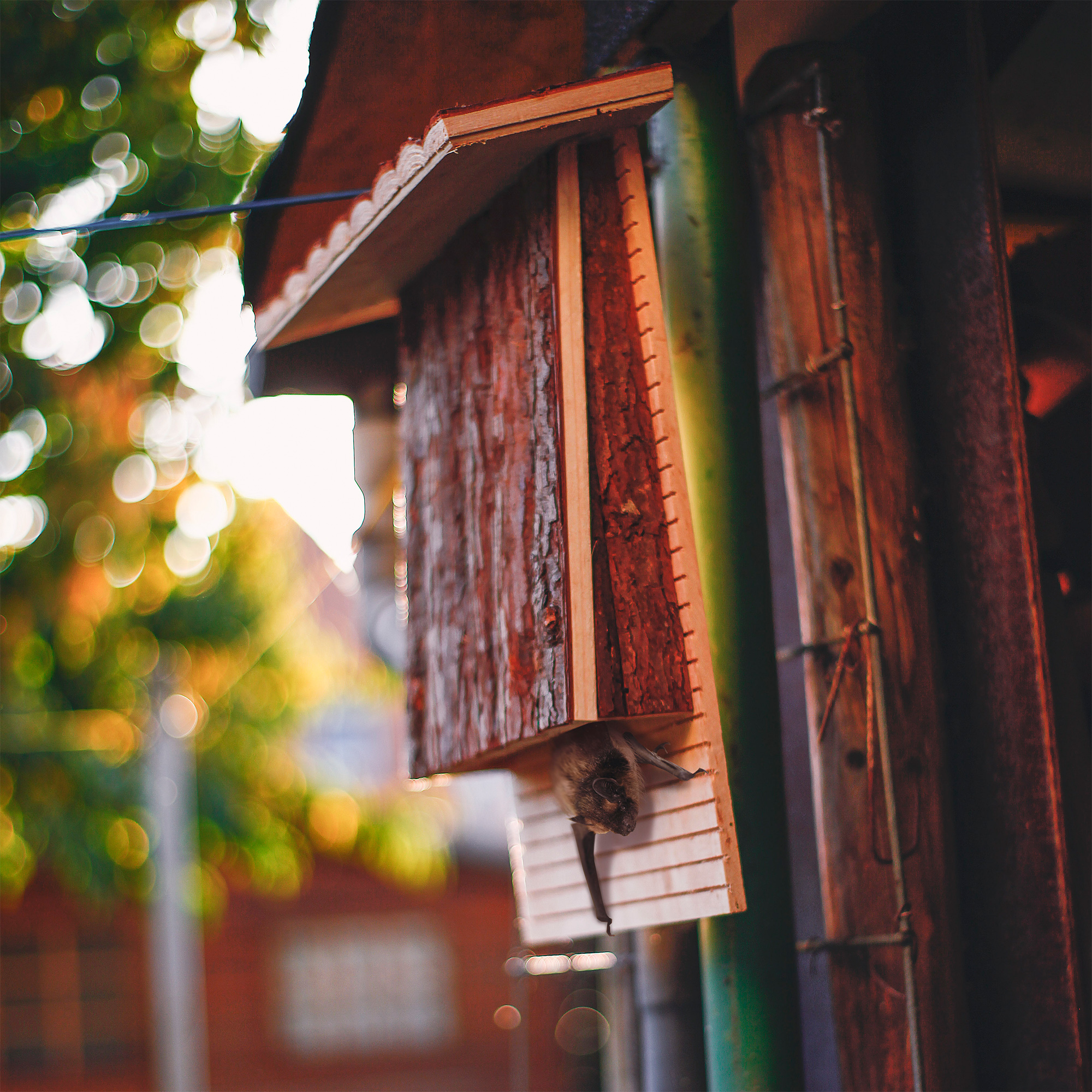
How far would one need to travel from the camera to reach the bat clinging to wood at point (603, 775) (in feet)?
8.37

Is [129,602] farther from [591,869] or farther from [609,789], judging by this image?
[609,789]

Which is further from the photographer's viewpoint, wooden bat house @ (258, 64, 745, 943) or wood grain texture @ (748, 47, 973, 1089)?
wood grain texture @ (748, 47, 973, 1089)

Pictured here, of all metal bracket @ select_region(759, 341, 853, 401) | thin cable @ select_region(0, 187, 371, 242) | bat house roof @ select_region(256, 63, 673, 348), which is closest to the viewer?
bat house roof @ select_region(256, 63, 673, 348)

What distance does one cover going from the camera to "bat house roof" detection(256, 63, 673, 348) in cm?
254

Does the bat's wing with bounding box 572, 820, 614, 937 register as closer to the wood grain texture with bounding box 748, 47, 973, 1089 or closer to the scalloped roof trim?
the wood grain texture with bounding box 748, 47, 973, 1089

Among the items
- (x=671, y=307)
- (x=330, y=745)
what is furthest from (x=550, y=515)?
(x=330, y=745)

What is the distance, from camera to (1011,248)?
124 inches

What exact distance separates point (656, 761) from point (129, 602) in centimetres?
849

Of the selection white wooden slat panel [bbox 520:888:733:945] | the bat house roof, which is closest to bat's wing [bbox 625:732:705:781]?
white wooden slat panel [bbox 520:888:733:945]

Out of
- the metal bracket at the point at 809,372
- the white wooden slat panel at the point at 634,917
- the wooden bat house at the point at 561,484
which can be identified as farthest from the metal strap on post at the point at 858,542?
the wooden bat house at the point at 561,484

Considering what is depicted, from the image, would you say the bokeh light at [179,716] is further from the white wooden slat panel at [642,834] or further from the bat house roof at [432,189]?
the white wooden slat panel at [642,834]

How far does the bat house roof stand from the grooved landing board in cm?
18

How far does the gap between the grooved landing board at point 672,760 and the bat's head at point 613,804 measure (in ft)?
0.19

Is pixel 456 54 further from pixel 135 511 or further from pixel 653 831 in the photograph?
pixel 135 511
